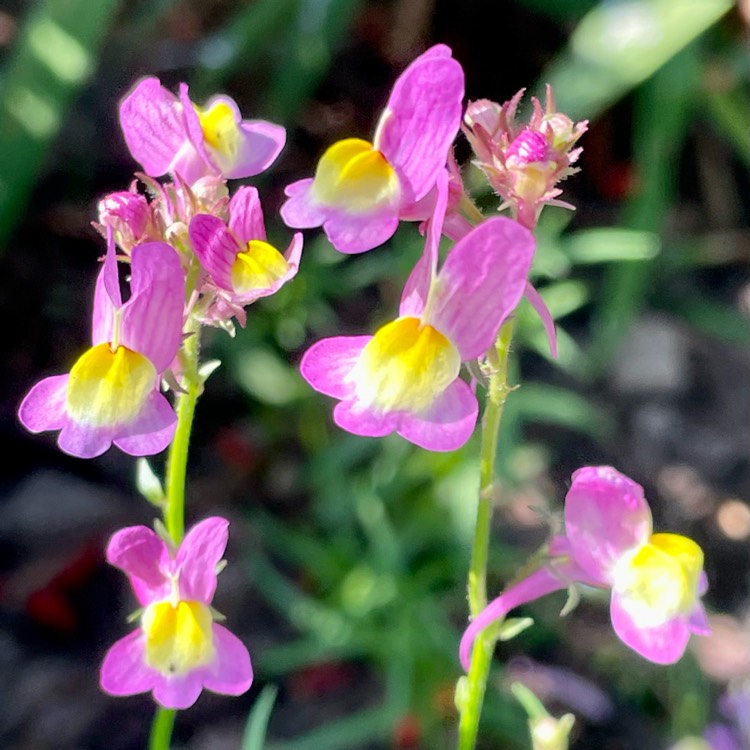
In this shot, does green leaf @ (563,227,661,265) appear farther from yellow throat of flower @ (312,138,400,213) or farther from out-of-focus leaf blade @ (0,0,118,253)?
out-of-focus leaf blade @ (0,0,118,253)

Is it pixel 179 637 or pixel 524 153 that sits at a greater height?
pixel 524 153

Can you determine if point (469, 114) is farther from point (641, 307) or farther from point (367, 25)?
point (367, 25)

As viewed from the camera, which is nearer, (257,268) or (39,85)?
(257,268)

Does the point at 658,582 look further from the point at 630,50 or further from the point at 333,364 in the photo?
the point at 630,50

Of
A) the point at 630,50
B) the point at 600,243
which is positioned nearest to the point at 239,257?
the point at 600,243

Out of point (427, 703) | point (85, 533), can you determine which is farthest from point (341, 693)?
point (85, 533)

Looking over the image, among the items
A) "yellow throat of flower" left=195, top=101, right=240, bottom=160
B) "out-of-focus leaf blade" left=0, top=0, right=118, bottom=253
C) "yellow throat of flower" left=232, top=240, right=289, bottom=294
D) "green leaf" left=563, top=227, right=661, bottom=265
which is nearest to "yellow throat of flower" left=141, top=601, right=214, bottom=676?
"yellow throat of flower" left=232, top=240, right=289, bottom=294
